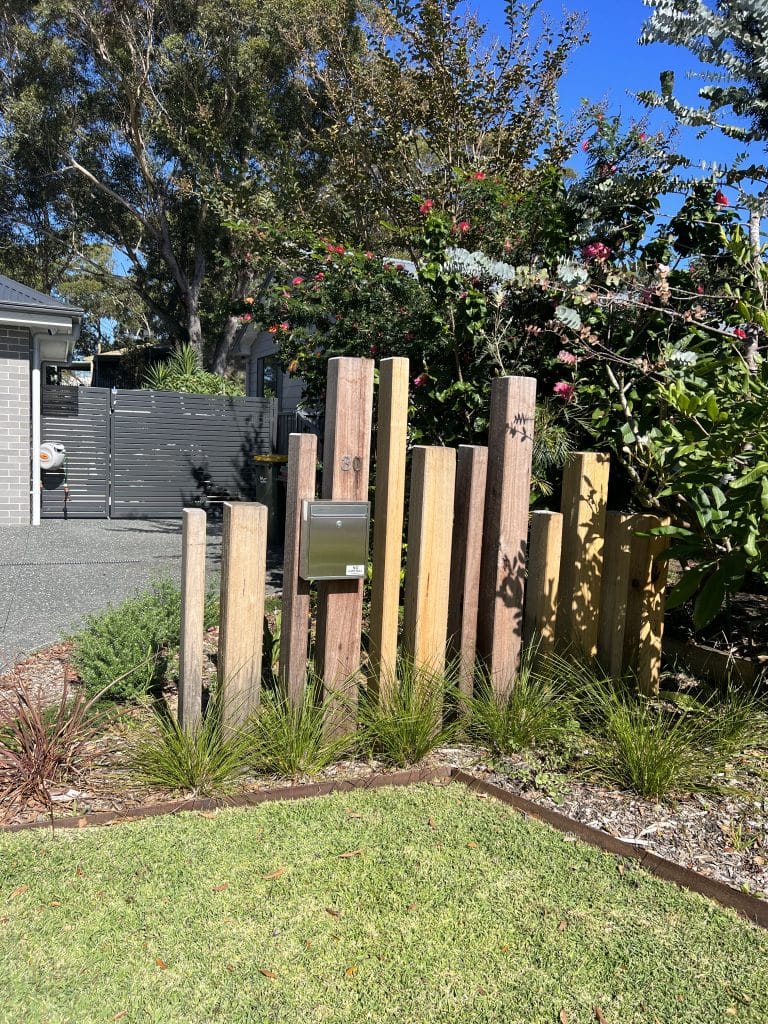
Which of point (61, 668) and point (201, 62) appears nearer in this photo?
point (61, 668)

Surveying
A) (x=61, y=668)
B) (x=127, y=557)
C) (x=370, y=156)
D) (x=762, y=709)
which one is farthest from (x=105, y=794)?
(x=370, y=156)

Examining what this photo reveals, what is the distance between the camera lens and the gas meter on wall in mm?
12391

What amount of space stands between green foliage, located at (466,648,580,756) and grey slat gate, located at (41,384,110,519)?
11.0 metres

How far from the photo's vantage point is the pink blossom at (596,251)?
485 cm

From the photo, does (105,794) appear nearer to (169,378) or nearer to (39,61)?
(169,378)

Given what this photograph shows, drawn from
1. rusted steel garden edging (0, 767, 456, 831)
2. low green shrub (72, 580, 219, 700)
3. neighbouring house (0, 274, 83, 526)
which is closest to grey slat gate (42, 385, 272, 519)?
neighbouring house (0, 274, 83, 526)

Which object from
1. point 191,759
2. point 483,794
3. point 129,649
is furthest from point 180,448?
point 483,794

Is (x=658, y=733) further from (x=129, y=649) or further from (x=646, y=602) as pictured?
(x=129, y=649)

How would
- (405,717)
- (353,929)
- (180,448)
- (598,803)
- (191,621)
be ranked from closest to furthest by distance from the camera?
(353,929) → (598,803) → (191,621) → (405,717) → (180,448)

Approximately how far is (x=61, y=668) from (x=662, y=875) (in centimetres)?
352

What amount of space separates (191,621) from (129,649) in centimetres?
104

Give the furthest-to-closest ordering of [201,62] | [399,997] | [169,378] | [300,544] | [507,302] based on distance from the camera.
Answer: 1. [201,62]
2. [169,378]
3. [507,302]
4. [300,544]
5. [399,997]

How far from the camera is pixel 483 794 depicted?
125 inches

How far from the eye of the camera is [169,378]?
16.6m
